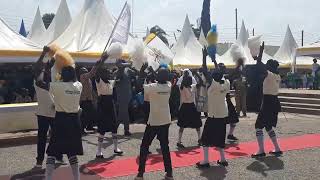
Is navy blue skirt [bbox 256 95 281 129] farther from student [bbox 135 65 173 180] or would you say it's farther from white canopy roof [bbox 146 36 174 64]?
white canopy roof [bbox 146 36 174 64]

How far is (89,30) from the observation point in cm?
1777

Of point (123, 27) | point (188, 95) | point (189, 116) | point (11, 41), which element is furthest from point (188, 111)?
point (11, 41)

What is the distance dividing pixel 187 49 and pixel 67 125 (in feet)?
86.1

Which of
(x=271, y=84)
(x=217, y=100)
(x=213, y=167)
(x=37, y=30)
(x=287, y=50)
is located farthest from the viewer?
(x=287, y=50)

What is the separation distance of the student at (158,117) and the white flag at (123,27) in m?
3.33

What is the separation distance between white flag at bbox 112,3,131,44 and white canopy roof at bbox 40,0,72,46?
39.6 ft

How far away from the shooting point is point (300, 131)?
11.5 meters

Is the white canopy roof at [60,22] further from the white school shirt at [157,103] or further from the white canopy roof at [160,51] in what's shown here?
the white school shirt at [157,103]

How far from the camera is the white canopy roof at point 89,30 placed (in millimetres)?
16641

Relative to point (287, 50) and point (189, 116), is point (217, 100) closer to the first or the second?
point (189, 116)

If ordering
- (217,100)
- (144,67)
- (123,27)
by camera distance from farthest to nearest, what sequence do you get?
(123,27), (144,67), (217,100)

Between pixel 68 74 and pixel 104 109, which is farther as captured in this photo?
pixel 104 109

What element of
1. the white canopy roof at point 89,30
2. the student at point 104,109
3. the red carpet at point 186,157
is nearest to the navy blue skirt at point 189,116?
the red carpet at point 186,157

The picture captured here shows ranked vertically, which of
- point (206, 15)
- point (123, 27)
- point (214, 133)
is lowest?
point (214, 133)
